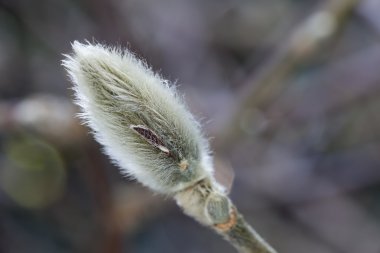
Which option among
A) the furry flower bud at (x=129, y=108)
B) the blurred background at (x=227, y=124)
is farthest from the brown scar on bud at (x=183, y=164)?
the blurred background at (x=227, y=124)

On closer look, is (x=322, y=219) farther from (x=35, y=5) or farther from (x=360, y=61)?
(x=35, y=5)

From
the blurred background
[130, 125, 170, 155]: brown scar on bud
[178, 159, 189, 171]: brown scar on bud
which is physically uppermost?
the blurred background

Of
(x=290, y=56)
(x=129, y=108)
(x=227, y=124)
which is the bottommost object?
(x=129, y=108)

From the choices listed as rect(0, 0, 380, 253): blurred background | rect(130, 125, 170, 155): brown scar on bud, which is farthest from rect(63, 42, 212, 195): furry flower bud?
rect(0, 0, 380, 253): blurred background

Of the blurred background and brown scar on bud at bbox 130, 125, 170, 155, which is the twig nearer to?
brown scar on bud at bbox 130, 125, 170, 155

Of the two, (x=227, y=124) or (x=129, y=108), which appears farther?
(x=227, y=124)

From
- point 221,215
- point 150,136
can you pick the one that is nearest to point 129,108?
point 150,136

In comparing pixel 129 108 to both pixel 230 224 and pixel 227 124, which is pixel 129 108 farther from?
pixel 227 124
